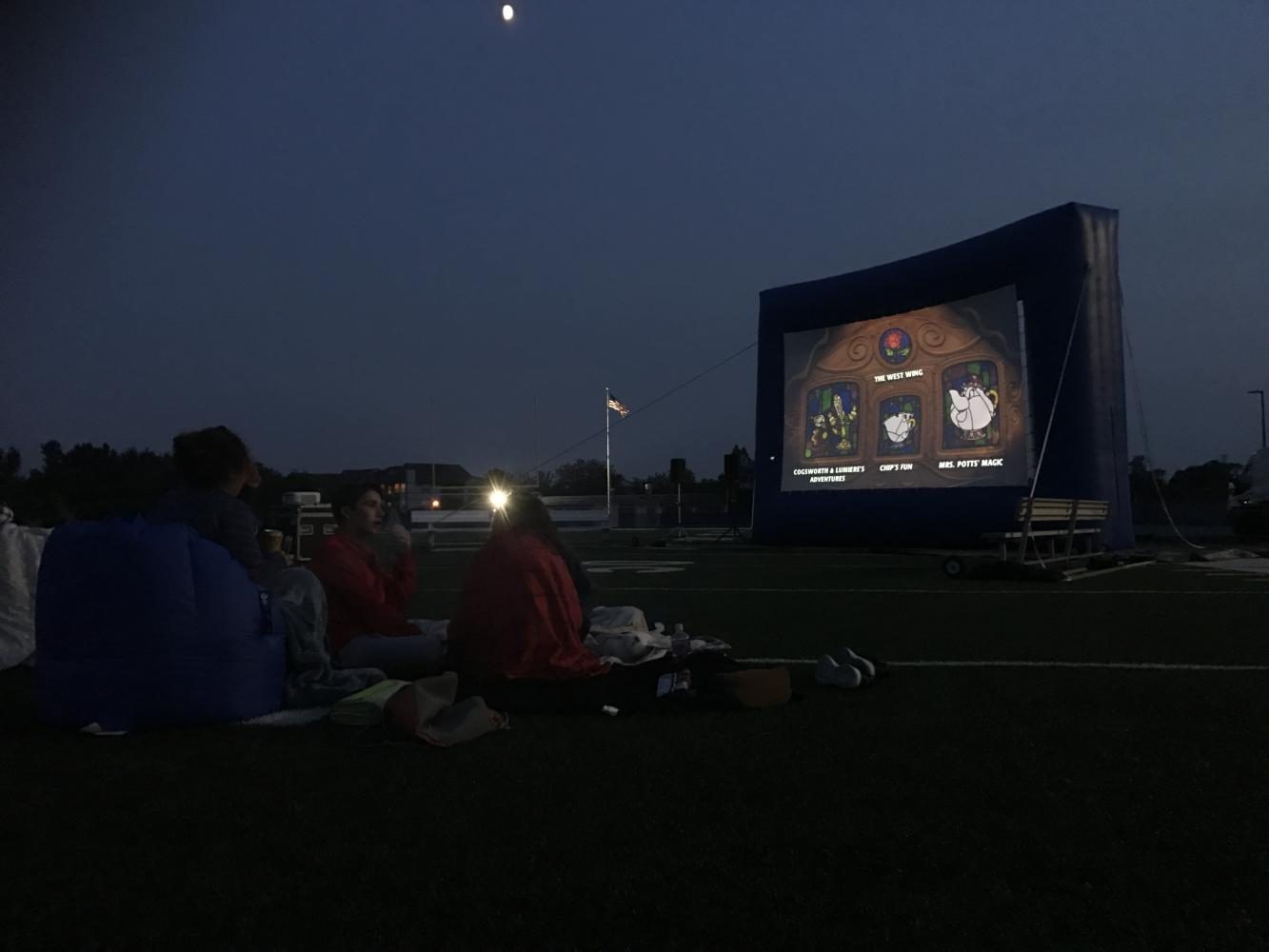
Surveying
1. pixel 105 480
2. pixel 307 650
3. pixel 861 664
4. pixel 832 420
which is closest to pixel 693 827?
pixel 861 664

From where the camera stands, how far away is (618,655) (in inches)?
209

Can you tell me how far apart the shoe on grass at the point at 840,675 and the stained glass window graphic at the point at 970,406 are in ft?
45.4

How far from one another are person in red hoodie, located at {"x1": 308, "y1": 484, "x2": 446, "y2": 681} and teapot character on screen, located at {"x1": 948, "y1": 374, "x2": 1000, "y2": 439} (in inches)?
562

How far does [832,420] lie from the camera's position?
19.5 metres

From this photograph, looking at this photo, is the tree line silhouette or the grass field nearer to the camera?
the grass field

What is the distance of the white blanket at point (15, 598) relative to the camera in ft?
17.8

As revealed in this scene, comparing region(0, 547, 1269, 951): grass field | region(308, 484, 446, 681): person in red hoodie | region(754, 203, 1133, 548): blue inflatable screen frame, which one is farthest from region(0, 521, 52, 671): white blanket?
region(754, 203, 1133, 548): blue inflatable screen frame

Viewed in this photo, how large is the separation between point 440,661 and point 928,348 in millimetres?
15555

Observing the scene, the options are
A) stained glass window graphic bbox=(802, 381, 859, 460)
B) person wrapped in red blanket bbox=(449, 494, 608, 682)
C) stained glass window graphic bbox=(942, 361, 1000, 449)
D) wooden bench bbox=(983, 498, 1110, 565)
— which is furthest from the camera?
stained glass window graphic bbox=(802, 381, 859, 460)

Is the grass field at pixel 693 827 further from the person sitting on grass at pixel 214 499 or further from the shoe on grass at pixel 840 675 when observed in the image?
the person sitting on grass at pixel 214 499

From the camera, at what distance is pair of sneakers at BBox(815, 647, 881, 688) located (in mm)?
4512

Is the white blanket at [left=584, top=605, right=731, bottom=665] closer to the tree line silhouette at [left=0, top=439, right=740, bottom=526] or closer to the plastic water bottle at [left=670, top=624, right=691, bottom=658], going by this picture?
the plastic water bottle at [left=670, top=624, right=691, bottom=658]

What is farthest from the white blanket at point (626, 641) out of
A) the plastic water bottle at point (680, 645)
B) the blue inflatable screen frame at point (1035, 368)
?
the blue inflatable screen frame at point (1035, 368)

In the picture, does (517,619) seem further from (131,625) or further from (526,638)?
(131,625)
